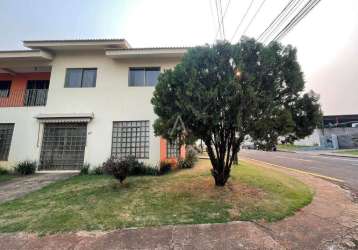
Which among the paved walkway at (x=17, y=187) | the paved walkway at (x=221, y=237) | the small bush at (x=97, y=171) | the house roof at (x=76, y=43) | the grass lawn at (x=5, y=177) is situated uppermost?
the house roof at (x=76, y=43)

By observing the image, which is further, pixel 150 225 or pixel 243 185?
pixel 243 185

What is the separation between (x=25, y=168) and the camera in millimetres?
10625

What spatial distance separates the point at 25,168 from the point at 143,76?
7.82 metres

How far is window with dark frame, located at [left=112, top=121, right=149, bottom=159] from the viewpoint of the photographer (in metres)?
10.9

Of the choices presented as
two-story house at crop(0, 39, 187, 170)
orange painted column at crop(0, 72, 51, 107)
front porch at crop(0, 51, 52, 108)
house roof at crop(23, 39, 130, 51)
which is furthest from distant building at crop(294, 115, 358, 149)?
orange painted column at crop(0, 72, 51, 107)

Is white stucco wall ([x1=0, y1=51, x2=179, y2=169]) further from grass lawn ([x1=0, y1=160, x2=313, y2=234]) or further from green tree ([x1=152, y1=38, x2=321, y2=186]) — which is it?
green tree ([x1=152, y1=38, x2=321, y2=186])

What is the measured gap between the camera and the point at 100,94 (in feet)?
37.5

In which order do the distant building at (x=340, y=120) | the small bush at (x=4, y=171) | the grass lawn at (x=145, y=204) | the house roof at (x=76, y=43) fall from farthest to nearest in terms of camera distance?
1. the distant building at (x=340, y=120)
2. the house roof at (x=76, y=43)
3. the small bush at (x=4, y=171)
4. the grass lawn at (x=145, y=204)

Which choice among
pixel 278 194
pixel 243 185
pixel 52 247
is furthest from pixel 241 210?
pixel 52 247

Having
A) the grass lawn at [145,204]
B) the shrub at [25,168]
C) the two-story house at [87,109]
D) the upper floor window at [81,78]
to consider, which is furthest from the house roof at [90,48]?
the grass lawn at [145,204]

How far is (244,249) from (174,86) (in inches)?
175

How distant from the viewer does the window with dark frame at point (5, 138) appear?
11.3 meters

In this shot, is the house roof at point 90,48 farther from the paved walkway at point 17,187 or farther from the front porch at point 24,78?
the paved walkway at point 17,187

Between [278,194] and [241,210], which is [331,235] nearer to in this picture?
[241,210]
